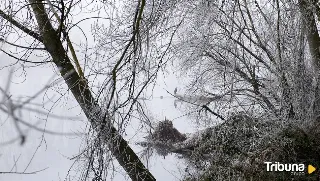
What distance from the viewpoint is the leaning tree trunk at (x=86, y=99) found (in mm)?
3619

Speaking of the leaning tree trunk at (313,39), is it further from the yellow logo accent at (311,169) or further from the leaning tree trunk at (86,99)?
the leaning tree trunk at (86,99)

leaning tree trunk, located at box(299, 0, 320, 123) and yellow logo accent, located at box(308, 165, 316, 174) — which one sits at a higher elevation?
leaning tree trunk, located at box(299, 0, 320, 123)

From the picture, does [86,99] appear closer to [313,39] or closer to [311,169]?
[311,169]

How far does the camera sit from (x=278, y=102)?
7.23 metres

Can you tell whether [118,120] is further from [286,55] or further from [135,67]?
Result: [286,55]

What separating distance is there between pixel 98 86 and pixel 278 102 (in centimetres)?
442

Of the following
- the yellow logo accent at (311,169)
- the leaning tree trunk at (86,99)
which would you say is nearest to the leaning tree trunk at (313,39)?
the yellow logo accent at (311,169)

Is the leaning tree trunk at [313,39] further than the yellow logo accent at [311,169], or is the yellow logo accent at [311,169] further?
the leaning tree trunk at [313,39]

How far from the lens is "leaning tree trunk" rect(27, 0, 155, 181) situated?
362cm

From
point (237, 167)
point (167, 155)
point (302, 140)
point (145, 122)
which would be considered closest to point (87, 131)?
point (145, 122)

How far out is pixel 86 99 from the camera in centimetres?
393

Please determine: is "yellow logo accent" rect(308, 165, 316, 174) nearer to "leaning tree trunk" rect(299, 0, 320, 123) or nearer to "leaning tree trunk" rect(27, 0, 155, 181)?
"leaning tree trunk" rect(299, 0, 320, 123)

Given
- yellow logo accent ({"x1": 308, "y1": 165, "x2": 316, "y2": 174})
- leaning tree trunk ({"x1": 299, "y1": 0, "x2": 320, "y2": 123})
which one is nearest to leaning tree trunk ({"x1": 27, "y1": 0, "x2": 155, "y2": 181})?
yellow logo accent ({"x1": 308, "y1": 165, "x2": 316, "y2": 174})

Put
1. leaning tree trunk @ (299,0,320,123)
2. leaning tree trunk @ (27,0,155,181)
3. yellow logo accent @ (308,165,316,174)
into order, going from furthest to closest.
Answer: leaning tree trunk @ (299,0,320,123) < yellow logo accent @ (308,165,316,174) < leaning tree trunk @ (27,0,155,181)
